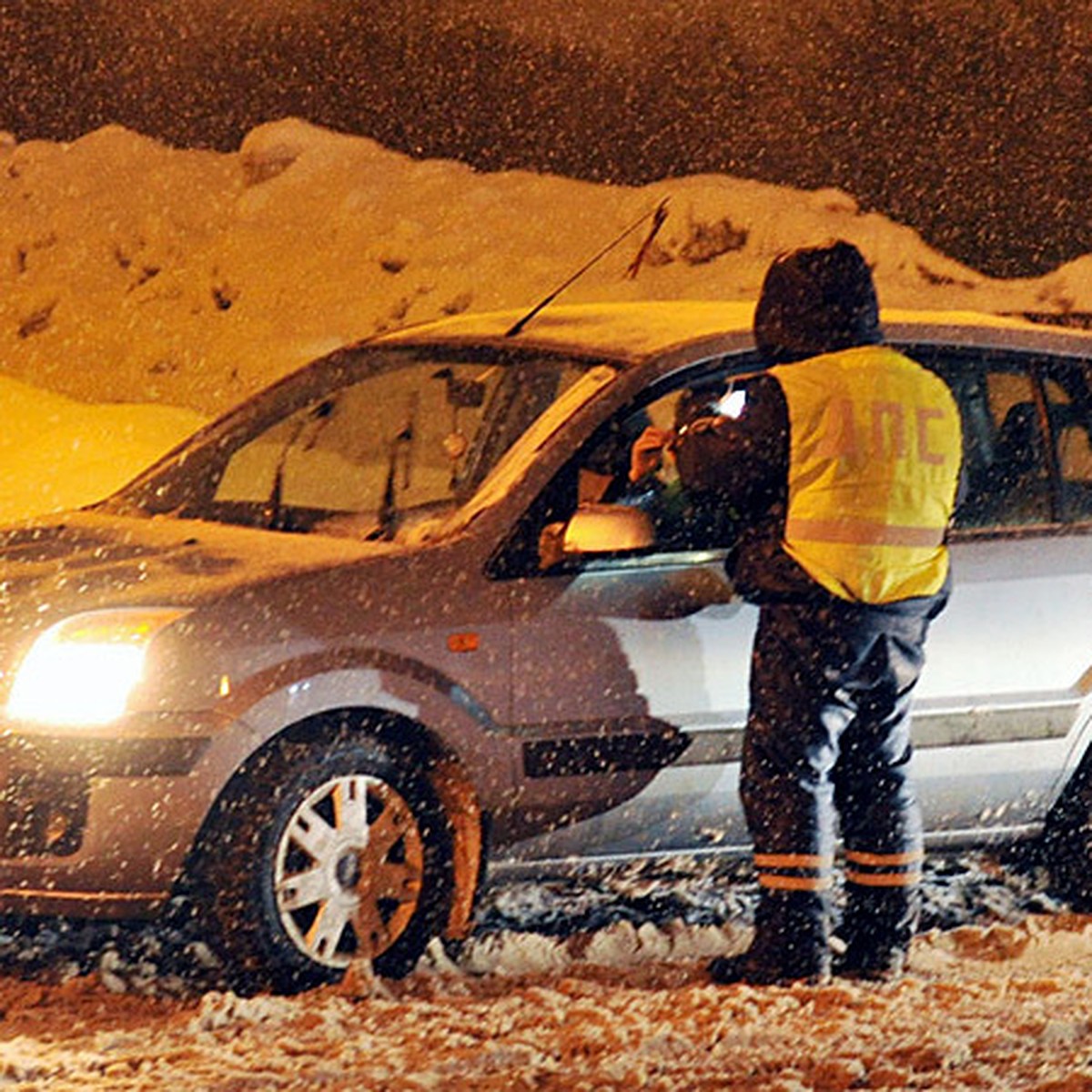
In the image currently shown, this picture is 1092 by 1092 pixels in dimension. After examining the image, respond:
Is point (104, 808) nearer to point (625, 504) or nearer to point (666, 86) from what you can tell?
point (625, 504)

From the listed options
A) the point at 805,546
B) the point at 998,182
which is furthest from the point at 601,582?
the point at 998,182

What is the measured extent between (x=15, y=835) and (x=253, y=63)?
1028 centimetres

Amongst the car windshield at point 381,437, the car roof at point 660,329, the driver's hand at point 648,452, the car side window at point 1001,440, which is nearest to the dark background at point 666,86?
the car windshield at point 381,437

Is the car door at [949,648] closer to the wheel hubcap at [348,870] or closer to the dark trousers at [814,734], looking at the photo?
the dark trousers at [814,734]

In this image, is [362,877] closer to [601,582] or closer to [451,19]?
[601,582]

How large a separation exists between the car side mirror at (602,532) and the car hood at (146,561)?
1.26ft

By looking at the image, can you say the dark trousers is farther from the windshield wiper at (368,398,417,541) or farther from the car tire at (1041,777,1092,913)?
the windshield wiper at (368,398,417,541)

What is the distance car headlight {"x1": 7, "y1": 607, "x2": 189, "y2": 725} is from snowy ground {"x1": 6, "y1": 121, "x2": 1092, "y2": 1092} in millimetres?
656

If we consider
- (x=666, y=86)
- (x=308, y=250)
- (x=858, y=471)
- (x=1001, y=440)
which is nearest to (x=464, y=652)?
(x=858, y=471)

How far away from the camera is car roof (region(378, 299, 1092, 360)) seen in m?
7.56

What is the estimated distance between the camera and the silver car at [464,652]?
669 cm

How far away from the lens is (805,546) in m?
6.98

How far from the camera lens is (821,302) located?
6988 millimetres

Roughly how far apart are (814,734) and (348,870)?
3.65ft
